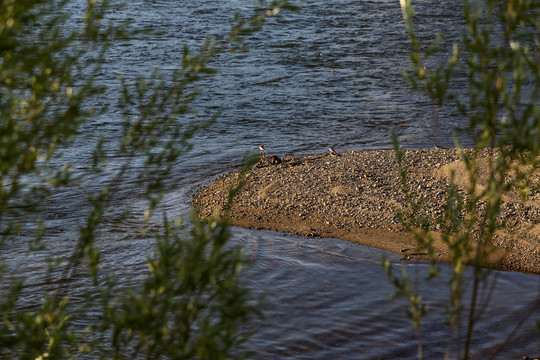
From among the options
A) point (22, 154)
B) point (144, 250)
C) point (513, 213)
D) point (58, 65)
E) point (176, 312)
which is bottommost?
point (144, 250)

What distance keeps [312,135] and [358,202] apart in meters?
4.06

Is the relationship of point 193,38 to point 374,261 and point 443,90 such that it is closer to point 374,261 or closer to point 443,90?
point 374,261

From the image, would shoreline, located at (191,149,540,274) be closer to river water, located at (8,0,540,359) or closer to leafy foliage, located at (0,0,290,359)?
river water, located at (8,0,540,359)

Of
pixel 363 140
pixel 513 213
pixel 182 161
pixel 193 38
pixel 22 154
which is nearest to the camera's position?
pixel 22 154

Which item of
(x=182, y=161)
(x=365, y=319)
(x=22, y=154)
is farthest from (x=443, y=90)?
(x=182, y=161)

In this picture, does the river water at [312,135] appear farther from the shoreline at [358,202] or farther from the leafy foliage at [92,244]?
the leafy foliage at [92,244]

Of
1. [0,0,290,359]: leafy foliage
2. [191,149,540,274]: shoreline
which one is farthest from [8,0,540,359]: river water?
[0,0,290,359]: leafy foliage

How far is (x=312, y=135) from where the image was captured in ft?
41.5

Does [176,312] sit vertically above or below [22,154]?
below

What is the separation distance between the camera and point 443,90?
2869 mm

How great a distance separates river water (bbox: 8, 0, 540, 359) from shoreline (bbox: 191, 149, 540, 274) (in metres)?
0.27

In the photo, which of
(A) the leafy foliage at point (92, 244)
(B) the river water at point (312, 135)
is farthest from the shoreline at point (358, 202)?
(A) the leafy foliage at point (92, 244)

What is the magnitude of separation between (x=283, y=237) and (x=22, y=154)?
564 centimetres

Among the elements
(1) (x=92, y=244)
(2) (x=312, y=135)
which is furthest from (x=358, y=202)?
(1) (x=92, y=244)
